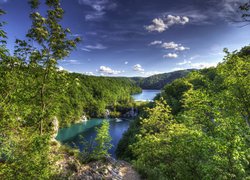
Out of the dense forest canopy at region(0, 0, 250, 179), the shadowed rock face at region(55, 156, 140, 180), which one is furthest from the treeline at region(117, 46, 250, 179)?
the shadowed rock face at region(55, 156, 140, 180)

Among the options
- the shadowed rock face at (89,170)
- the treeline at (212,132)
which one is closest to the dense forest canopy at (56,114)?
the treeline at (212,132)

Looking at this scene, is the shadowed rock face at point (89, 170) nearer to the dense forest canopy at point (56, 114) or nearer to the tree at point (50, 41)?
the dense forest canopy at point (56, 114)

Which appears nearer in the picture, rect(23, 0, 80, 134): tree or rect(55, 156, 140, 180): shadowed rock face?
rect(23, 0, 80, 134): tree

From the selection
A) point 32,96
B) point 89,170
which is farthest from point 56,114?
point 89,170

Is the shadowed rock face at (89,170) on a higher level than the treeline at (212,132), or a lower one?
lower

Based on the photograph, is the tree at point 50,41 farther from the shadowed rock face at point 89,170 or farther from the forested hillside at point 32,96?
the shadowed rock face at point 89,170

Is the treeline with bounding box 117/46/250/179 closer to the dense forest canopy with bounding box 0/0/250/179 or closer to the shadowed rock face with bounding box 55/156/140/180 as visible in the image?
the dense forest canopy with bounding box 0/0/250/179

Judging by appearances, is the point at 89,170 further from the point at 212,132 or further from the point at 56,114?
the point at 212,132

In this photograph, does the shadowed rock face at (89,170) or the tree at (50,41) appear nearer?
the tree at (50,41)

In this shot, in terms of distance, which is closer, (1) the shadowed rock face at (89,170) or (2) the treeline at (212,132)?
(2) the treeline at (212,132)

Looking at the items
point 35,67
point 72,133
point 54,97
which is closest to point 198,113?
point 54,97

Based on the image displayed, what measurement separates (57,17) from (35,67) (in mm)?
2391

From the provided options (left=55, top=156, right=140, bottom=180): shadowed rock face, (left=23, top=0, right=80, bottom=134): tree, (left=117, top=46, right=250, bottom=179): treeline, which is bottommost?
(left=55, top=156, right=140, bottom=180): shadowed rock face

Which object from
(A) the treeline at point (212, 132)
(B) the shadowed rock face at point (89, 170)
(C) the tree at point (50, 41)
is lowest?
(B) the shadowed rock face at point (89, 170)
